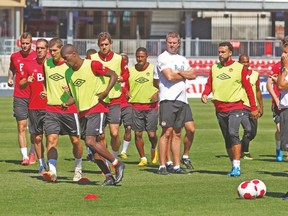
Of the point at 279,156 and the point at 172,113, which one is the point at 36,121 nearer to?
the point at 172,113

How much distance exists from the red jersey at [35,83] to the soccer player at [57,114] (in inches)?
51.6

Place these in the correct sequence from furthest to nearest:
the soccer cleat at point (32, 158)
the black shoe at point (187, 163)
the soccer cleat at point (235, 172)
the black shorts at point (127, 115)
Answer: the black shorts at point (127, 115)
the soccer cleat at point (32, 158)
the black shoe at point (187, 163)
the soccer cleat at point (235, 172)

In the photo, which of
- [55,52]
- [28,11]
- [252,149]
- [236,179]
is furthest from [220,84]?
[28,11]

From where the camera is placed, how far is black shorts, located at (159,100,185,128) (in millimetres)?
17016

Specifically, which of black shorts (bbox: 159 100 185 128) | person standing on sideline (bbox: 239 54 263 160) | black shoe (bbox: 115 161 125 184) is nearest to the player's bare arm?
black shoe (bbox: 115 161 125 184)

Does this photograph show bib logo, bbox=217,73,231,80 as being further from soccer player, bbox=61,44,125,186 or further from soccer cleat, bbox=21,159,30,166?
soccer cleat, bbox=21,159,30,166

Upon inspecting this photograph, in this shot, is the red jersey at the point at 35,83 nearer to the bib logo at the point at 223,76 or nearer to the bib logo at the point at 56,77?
the bib logo at the point at 56,77

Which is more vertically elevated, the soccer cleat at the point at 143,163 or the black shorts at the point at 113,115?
the black shorts at the point at 113,115

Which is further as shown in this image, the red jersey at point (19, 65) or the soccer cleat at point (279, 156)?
the soccer cleat at point (279, 156)

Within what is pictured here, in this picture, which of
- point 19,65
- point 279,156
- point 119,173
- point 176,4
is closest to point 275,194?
point 119,173

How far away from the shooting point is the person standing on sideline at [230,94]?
17016mm

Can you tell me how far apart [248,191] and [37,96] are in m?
5.44

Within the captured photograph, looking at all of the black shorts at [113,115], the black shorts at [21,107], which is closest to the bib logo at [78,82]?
the black shorts at [113,115]

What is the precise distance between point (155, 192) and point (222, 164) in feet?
16.0
